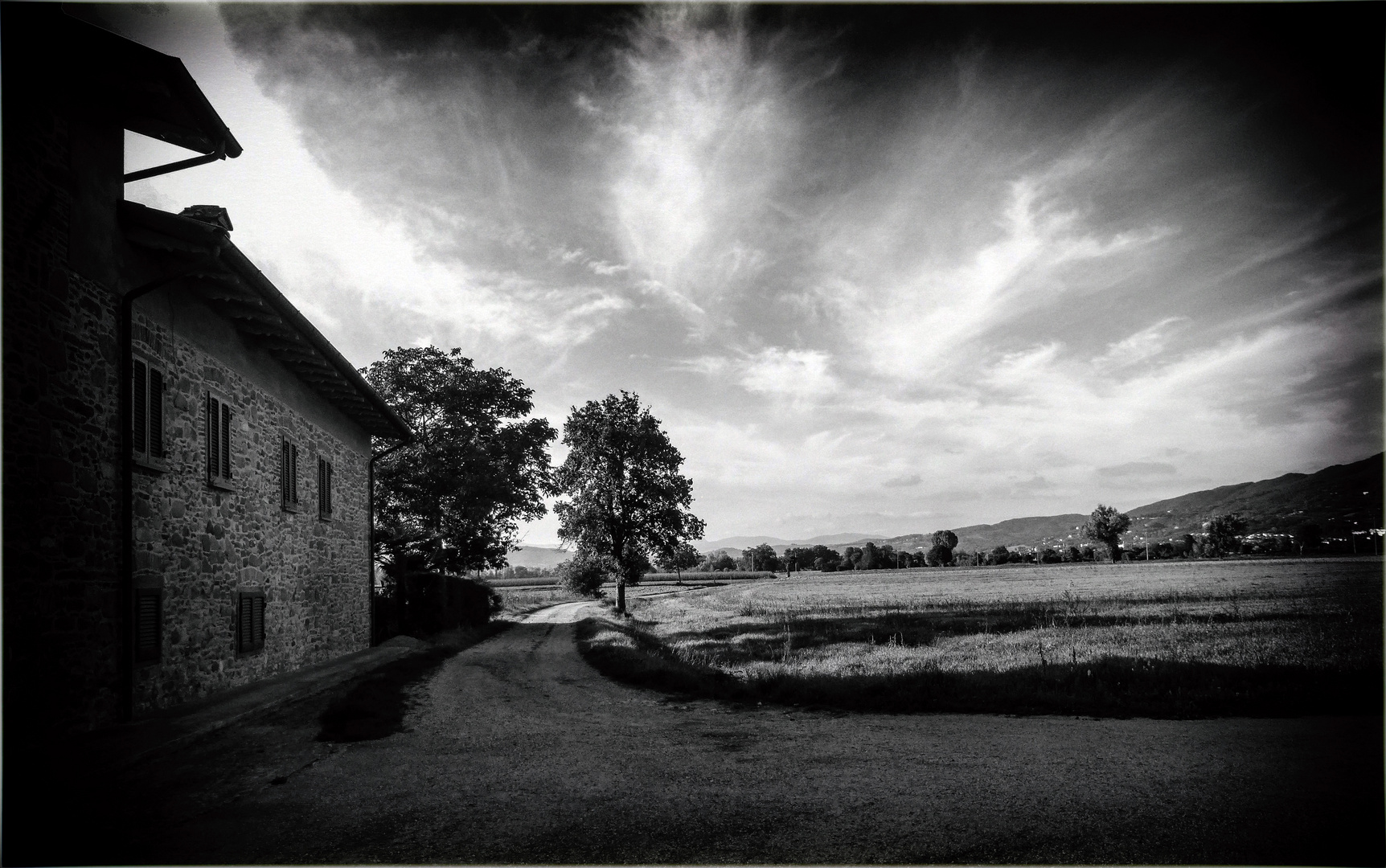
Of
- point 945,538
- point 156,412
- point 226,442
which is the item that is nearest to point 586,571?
point 226,442

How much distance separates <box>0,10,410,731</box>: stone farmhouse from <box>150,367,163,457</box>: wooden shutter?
0.07 ft

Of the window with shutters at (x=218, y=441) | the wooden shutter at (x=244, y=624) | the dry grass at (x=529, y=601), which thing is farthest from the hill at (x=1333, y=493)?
the dry grass at (x=529, y=601)

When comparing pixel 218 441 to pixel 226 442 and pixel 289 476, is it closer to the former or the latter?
pixel 226 442

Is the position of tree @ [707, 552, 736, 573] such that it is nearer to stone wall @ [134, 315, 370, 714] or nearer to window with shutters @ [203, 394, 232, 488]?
stone wall @ [134, 315, 370, 714]

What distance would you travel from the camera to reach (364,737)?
26.5 ft

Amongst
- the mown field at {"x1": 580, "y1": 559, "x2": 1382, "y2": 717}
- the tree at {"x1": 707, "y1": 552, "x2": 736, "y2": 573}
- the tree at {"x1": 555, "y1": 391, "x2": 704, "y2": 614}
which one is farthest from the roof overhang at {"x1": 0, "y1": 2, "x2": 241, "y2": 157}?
the tree at {"x1": 707, "y1": 552, "x2": 736, "y2": 573}

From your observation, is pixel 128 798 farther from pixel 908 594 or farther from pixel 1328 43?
pixel 908 594

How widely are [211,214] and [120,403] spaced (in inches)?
109

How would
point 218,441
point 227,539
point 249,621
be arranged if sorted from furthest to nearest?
1. point 249,621
2. point 227,539
3. point 218,441

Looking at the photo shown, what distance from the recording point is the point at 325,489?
16.5 meters

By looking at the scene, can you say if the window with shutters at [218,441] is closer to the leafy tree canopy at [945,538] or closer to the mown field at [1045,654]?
the mown field at [1045,654]

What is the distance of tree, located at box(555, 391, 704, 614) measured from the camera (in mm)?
35125

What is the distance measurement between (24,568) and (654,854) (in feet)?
20.7

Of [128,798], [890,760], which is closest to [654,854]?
[890,760]
